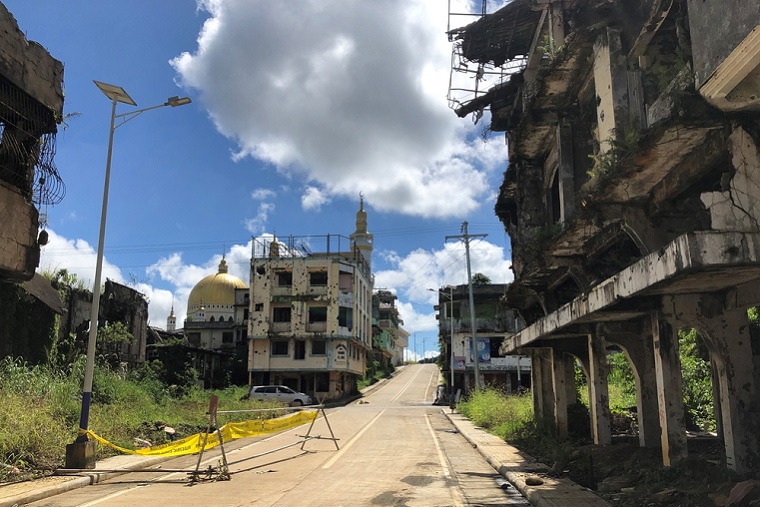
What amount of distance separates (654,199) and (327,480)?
8.00m

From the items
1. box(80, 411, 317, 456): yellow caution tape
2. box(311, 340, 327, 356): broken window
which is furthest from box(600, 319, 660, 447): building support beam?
box(311, 340, 327, 356): broken window

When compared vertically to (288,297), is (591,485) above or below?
below

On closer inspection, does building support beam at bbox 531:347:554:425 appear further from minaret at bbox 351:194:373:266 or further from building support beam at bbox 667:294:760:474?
minaret at bbox 351:194:373:266

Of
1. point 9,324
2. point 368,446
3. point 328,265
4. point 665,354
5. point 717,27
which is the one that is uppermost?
point 328,265

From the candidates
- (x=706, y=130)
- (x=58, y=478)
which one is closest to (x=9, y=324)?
(x=58, y=478)

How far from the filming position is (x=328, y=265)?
5428 cm

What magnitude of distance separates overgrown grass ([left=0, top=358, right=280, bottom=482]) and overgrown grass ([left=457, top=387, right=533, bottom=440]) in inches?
429

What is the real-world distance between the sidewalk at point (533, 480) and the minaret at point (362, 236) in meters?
60.4

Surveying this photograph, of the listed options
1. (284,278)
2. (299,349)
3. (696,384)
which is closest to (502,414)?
(696,384)

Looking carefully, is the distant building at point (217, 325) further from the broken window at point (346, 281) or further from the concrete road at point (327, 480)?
the concrete road at point (327, 480)

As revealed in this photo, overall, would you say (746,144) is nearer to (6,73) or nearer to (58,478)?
(6,73)

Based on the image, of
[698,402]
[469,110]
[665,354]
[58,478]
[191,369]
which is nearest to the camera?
[665,354]

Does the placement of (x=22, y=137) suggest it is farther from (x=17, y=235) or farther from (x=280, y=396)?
(x=280, y=396)

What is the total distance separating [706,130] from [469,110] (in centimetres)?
1569
